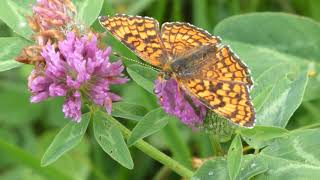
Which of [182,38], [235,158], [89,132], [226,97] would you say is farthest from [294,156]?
[89,132]

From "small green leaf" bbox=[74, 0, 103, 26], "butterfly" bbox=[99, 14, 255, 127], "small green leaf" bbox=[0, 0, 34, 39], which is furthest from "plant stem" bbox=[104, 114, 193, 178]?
"small green leaf" bbox=[0, 0, 34, 39]

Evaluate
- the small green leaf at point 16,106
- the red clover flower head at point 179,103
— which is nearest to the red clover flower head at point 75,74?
the red clover flower head at point 179,103

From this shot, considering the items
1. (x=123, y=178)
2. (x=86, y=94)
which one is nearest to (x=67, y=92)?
(x=86, y=94)

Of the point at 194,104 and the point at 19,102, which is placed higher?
the point at 194,104

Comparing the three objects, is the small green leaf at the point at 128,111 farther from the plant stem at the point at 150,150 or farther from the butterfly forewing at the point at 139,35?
the butterfly forewing at the point at 139,35

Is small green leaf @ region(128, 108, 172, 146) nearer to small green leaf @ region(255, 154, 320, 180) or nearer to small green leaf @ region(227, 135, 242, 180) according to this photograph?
small green leaf @ region(227, 135, 242, 180)

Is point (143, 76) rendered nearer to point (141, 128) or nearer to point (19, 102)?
point (141, 128)
